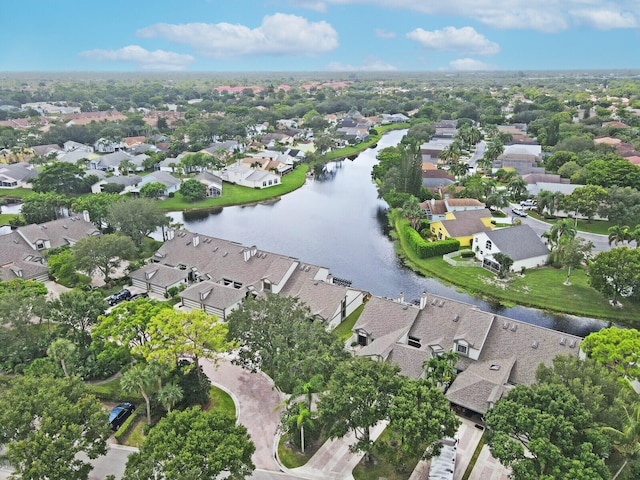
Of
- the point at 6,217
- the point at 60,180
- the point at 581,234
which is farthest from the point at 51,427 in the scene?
the point at 60,180

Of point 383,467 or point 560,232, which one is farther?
point 560,232

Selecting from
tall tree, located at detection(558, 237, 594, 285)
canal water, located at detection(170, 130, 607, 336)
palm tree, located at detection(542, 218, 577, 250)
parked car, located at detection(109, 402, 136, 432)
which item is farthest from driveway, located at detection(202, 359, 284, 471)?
palm tree, located at detection(542, 218, 577, 250)

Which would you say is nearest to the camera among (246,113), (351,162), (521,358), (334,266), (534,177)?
(521,358)

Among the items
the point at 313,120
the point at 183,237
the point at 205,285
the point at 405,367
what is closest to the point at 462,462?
the point at 405,367

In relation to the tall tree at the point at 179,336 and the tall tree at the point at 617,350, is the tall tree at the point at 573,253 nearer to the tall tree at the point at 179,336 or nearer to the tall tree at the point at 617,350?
the tall tree at the point at 617,350

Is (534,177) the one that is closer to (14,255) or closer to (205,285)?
(205,285)

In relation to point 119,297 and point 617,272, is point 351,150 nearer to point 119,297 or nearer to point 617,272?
point 617,272

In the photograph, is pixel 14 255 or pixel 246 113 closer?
pixel 14 255
